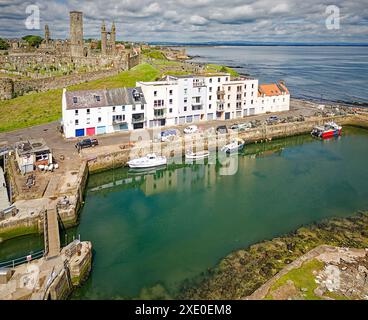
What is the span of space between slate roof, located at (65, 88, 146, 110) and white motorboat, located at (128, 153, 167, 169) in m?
9.69

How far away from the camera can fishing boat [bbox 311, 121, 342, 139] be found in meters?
55.4

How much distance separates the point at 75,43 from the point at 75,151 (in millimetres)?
59441

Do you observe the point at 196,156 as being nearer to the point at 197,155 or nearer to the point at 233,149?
the point at 197,155

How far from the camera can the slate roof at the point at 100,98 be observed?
1715 inches

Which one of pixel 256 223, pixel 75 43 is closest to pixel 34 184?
pixel 256 223

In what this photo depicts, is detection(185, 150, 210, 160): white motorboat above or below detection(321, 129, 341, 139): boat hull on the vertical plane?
below

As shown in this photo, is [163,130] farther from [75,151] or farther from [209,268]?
[209,268]

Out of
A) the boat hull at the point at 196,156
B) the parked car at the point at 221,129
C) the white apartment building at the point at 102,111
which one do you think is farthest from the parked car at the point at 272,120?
the white apartment building at the point at 102,111

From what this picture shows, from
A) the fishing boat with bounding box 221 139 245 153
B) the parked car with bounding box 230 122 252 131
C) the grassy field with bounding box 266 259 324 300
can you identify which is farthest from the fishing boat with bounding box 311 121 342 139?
the grassy field with bounding box 266 259 324 300

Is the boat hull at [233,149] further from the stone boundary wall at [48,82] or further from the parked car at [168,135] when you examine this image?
the stone boundary wall at [48,82]

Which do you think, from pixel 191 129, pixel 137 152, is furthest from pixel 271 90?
pixel 137 152

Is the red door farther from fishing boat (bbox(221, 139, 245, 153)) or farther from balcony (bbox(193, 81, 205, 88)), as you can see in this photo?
fishing boat (bbox(221, 139, 245, 153))

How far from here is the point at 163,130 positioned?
156 feet

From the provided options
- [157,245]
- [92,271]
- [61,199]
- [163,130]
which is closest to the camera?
[92,271]
